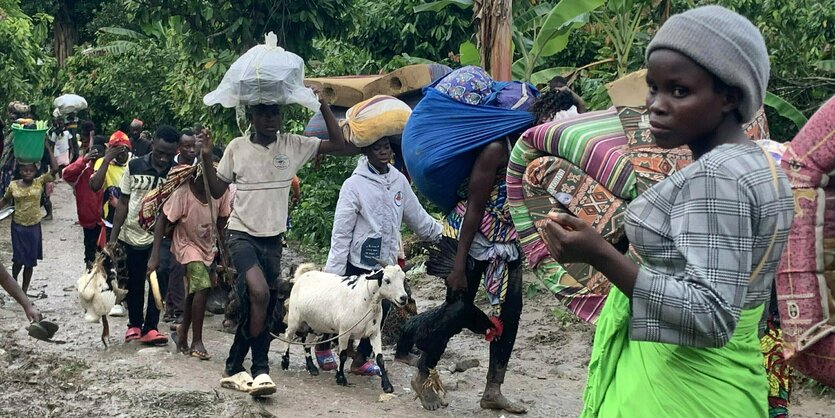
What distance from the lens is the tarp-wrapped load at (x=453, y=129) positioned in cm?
620

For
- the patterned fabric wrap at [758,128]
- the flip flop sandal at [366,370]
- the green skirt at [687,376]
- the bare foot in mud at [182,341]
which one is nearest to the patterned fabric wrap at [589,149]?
the patterned fabric wrap at [758,128]

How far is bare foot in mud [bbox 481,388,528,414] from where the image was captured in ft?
22.0

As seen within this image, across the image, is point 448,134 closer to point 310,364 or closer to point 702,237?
point 310,364

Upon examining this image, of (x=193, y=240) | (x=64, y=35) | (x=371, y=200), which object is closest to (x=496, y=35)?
(x=371, y=200)

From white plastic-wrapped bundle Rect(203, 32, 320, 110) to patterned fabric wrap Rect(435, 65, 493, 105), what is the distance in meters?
1.01

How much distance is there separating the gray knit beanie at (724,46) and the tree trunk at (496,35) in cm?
705

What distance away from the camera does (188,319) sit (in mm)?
8320

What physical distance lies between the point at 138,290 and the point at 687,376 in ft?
22.5

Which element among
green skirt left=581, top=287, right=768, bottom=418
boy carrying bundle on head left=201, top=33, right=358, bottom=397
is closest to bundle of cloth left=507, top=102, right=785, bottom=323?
green skirt left=581, top=287, right=768, bottom=418

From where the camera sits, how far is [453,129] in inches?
246

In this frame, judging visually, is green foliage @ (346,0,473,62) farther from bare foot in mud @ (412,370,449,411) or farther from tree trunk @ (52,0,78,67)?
tree trunk @ (52,0,78,67)

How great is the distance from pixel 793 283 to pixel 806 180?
1.07 feet

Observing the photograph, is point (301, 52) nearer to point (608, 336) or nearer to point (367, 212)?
point (367, 212)

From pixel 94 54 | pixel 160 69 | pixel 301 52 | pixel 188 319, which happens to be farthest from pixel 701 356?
pixel 94 54
